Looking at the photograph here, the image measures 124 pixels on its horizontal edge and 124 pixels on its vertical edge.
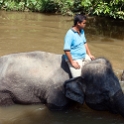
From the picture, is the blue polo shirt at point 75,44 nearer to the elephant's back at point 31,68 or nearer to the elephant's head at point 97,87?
the elephant's head at point 97,87

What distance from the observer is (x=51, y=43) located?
9031mm

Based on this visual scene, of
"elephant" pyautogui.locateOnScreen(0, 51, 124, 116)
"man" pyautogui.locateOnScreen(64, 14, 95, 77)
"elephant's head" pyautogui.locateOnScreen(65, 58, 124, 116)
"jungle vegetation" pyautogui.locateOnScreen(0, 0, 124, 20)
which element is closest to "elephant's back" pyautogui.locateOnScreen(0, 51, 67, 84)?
"elephant" pyautogui.locateOnScreen(0, 51, 124, 116)

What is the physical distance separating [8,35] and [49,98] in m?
5.14

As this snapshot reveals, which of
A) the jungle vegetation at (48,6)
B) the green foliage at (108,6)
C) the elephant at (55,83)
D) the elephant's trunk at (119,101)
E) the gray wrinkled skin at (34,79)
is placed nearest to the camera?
the elephant's trunk at (119,101)

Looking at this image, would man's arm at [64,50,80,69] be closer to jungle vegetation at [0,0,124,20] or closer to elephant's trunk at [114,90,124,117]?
elephant's trunk at [114,90,124,117]

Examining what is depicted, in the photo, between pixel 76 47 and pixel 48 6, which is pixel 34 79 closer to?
pixel 76 47

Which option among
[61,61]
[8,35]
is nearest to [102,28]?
[8,35]

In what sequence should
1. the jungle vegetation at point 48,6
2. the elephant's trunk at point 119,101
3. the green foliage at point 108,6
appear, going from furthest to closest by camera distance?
the jungle vegetation at point 48,6
the green foliage at point 108,6
the elephant's trunk at point 119,101

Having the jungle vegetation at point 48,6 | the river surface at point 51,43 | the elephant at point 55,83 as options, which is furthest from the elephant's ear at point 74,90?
the jungle vegetation at point 48,6

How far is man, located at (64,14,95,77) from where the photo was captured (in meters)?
4.82

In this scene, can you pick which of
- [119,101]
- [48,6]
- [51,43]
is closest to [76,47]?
[119,101]

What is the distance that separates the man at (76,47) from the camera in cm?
482

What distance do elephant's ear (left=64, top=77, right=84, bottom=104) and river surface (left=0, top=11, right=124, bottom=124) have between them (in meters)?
0.48

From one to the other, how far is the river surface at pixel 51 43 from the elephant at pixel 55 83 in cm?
20
